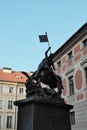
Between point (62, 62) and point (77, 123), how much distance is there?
804 cm

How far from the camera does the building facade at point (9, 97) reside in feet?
157

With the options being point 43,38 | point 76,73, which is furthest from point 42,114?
point 76,73

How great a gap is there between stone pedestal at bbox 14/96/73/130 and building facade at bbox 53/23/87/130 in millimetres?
13143

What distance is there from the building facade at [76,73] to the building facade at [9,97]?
81.2ft

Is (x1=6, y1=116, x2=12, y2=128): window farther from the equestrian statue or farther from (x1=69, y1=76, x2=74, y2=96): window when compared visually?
the equestrian statue

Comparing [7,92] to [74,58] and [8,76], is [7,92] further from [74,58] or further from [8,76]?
[74,58]

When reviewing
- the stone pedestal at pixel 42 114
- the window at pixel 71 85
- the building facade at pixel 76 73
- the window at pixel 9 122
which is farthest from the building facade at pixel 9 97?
the stone pedestal at pixel 42 114

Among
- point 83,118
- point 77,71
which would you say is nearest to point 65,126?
point 83,118

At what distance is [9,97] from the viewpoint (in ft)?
165

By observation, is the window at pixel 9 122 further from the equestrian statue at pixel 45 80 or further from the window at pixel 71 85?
the equestrian statue at pixel 45 80

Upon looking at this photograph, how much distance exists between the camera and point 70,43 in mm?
25422

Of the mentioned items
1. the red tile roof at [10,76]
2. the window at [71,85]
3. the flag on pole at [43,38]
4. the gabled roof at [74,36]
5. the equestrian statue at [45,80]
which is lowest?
the equestrian statue at [45,80]

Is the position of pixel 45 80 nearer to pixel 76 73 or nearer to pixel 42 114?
pixel 42 114

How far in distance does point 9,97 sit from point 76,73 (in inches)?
1169
